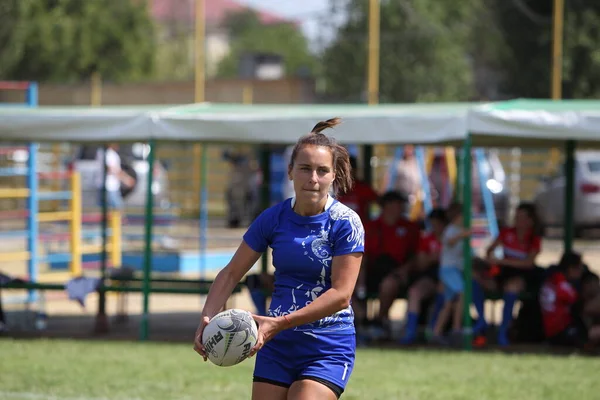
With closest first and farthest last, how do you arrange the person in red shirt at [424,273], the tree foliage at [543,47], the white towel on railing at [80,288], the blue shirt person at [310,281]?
the blue shirt person at [310,281] < the person in red shirt at [424,273] < the white towel on railing at [80,288] < the tree foliage at [543,47]

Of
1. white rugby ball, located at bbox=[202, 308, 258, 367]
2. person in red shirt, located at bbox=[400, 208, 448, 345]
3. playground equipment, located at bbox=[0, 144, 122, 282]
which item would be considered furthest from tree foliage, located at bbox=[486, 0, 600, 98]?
white rugby ball, located at bbox=[202, 308, 258, 367]

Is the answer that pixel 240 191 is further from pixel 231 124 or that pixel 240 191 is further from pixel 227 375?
pixel 227 375

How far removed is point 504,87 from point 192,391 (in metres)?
33.3

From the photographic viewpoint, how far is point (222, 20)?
123m

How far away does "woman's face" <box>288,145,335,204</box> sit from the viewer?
5.31 m

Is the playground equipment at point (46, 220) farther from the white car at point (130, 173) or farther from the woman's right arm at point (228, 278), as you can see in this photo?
the woman's right arm at point (228, 278)

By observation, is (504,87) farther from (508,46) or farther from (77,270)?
(77,270)

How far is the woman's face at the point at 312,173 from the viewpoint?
531 cm

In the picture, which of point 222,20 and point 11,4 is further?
point 222,20

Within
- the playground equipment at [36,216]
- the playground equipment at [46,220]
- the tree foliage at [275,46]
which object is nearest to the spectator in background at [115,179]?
the playground equipment at [36,216]

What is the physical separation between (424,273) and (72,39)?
32.9m

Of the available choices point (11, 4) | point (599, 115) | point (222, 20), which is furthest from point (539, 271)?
point (222, 20)

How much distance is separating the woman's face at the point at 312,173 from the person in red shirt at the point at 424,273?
7.28m

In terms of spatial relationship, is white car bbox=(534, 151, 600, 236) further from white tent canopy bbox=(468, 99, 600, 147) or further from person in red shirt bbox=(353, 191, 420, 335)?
white tent canopy bbox=(468, 99, 600, 147)
